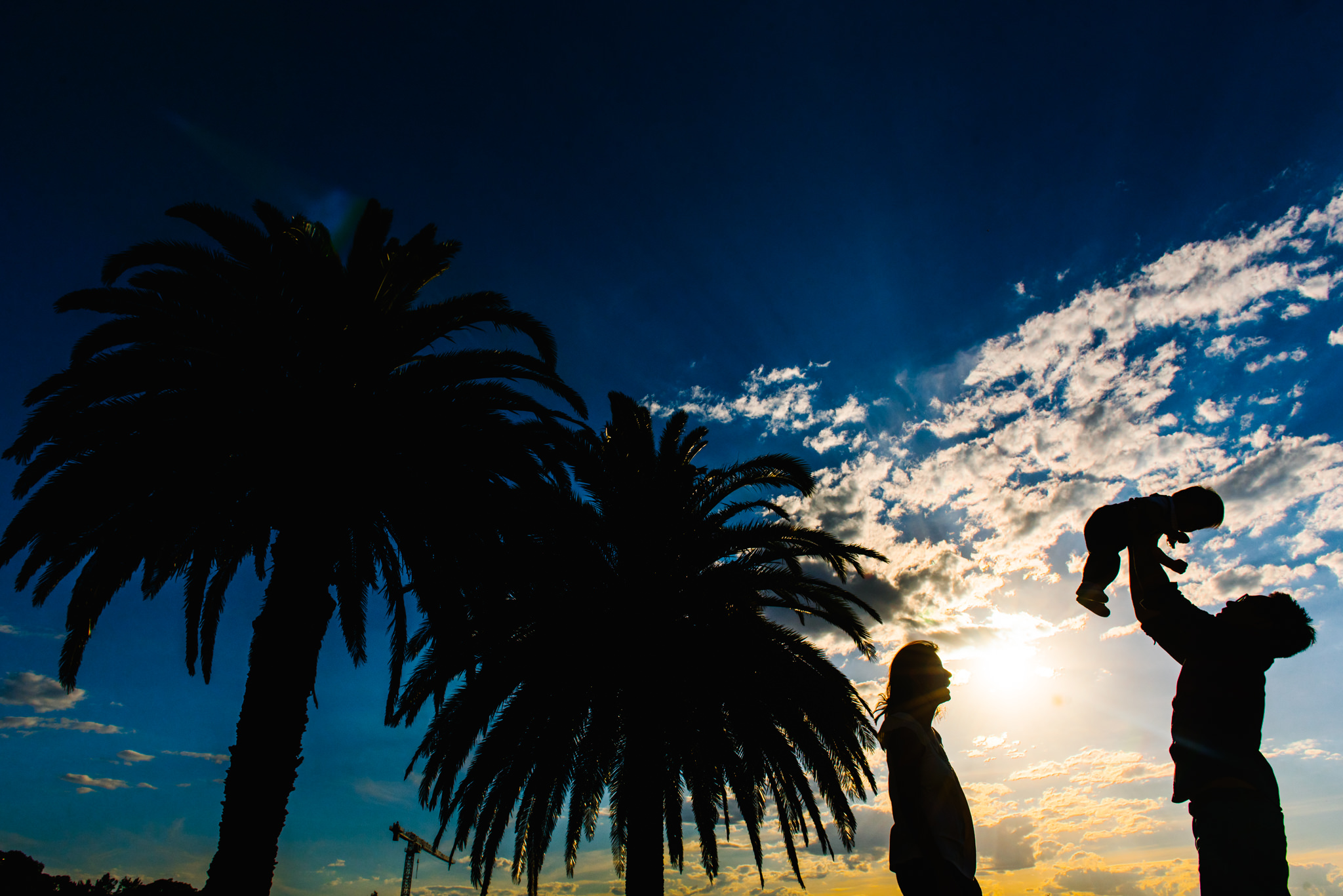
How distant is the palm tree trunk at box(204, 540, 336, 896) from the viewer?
7.07 m

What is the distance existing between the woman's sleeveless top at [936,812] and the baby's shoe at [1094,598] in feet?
3.06

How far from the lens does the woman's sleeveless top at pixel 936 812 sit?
2.76 meters

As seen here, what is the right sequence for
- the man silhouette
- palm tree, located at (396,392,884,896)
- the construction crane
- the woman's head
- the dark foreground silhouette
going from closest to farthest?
the man silhouette, the woman's head, the dark foreground silhouette, palm tree, located at (396,392,884,896), the construction crane

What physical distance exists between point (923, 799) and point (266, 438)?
8.41 metres

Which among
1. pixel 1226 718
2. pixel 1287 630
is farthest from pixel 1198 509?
pixel 1226 718

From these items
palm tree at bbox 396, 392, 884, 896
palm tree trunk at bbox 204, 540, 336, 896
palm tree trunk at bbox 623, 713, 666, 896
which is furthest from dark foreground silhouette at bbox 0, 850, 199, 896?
palm tree trunk at bbox 623, 713, 666, 896

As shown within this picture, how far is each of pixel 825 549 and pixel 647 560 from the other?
9.82 ft

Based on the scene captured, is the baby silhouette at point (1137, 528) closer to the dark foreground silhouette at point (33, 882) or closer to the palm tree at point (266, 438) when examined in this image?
the palm tree at point (266, 438)

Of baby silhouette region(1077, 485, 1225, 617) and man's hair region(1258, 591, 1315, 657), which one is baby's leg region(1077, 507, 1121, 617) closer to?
baby silhouette region(1077, 485, 1225, 617)

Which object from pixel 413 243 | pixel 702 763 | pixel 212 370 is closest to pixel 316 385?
pixel 212 370

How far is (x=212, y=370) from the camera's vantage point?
8.31 m

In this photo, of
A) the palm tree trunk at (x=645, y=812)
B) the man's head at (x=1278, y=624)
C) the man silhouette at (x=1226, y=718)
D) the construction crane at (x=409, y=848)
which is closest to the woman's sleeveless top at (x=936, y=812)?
the man silhouette at (x=1226, y=718)

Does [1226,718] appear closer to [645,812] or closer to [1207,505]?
[1207,505]

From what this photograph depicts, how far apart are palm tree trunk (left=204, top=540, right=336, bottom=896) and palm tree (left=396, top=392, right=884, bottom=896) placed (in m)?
1.56
